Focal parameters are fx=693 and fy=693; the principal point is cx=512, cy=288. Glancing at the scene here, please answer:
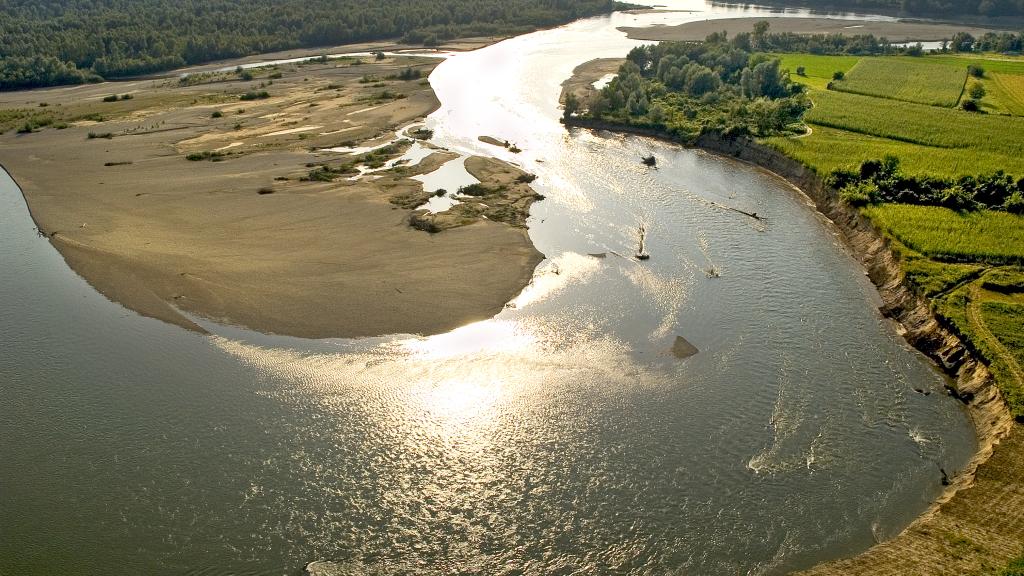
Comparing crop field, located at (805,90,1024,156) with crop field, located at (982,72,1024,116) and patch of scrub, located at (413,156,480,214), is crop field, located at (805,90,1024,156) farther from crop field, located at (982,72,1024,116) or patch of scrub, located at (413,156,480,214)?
patch of scrub, located at (413,156,480,214)

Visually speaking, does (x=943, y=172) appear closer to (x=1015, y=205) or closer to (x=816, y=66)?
(x=1015, y=205)

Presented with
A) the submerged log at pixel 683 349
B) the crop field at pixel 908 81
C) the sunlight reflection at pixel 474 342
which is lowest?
the submerged log at pixel 683 349

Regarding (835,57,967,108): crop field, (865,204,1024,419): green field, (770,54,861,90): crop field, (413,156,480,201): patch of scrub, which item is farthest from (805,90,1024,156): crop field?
(413,156,480,201): patch of scrub

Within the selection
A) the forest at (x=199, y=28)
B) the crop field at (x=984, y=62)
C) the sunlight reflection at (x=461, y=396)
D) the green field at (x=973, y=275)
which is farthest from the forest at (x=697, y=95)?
the forest at (x=199, y=28)

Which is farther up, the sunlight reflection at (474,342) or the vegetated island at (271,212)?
the vegetated island at (271,212)

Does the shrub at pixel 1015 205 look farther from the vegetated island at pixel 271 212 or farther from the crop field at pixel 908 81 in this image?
the crop field at pixel 908 81

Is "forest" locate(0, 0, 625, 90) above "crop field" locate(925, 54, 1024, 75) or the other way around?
above

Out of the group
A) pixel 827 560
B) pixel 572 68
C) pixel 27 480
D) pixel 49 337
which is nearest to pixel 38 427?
pixel 27 480
